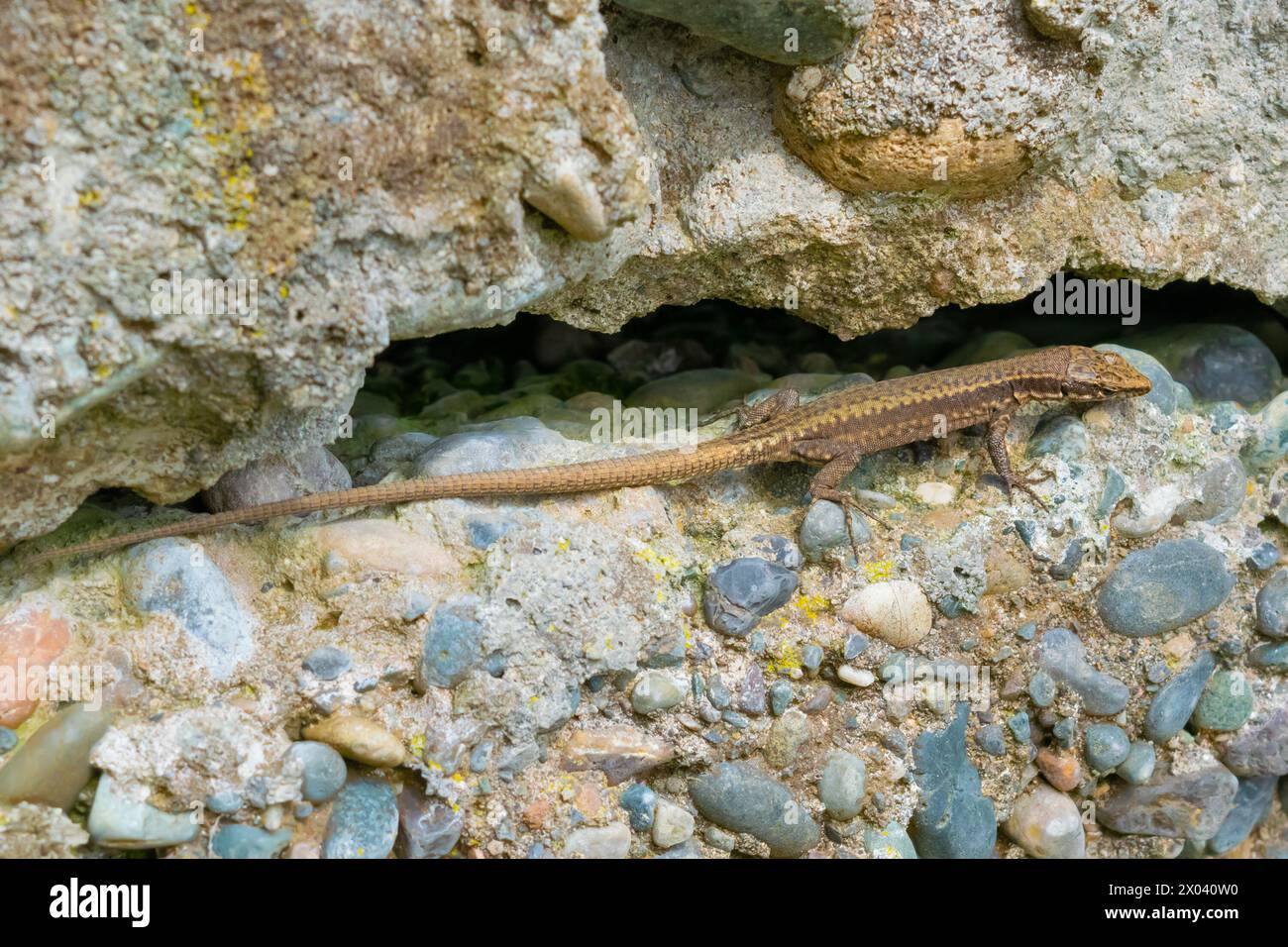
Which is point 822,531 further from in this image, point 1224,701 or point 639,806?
point 1224,701

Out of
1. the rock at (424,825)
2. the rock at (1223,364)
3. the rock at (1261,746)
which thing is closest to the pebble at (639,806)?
the rock at (424,825)

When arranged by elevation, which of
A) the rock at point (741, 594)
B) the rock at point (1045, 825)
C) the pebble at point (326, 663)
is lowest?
the rock at point (1045, 825)

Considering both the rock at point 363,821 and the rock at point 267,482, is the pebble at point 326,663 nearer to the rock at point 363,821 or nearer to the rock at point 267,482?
the rock at point 363,821

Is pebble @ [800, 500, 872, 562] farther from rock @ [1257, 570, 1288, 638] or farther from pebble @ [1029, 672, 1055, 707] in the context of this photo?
rock @ [1257, 570, 1288, 638]

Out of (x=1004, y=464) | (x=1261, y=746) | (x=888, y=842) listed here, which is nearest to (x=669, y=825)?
(x=888, y=842)

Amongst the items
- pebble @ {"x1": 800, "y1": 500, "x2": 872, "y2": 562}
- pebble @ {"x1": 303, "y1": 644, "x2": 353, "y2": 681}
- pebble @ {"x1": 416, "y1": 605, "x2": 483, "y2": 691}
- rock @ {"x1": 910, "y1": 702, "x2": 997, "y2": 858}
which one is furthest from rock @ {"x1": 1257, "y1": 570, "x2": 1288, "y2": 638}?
pebble @ {"x1": 303, "y1": 644, "x2": 353, "y2": 681}

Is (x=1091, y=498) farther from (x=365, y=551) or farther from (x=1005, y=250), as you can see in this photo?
(x=365, y=551)
